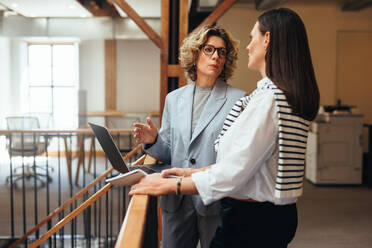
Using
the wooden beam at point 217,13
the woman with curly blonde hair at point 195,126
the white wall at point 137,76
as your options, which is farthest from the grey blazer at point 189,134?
the white wall at point 137,76

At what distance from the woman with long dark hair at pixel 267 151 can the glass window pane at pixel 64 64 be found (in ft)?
28.2

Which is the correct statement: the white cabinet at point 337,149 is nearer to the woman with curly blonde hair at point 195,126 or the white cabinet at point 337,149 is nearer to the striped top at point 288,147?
the woman with curly blonde hair at point 195,126

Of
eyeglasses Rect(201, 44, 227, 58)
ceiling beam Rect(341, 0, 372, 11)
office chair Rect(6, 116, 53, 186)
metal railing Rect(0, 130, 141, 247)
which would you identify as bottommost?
metal railing Rect(0, 130, 141, 247)

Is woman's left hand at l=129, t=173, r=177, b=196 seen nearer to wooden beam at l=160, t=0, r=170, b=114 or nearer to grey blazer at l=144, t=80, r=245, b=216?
grey blazer at l=144, t=80, r=245, b=216

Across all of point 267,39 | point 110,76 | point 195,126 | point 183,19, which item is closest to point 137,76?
point 110,76

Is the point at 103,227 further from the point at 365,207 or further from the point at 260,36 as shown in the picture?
the point at 260,36

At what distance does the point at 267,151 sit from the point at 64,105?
890 cm

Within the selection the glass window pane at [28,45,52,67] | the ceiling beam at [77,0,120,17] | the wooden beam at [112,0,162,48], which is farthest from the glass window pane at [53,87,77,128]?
the wooden beam at [112,0,162,48]

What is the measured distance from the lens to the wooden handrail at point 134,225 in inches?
35.2

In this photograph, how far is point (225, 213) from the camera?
122cm

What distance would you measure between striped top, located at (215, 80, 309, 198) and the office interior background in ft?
8.73

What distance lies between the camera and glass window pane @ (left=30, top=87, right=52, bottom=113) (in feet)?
30.5

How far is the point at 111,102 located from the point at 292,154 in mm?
8433

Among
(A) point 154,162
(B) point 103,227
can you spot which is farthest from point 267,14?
(B) point 103,227
